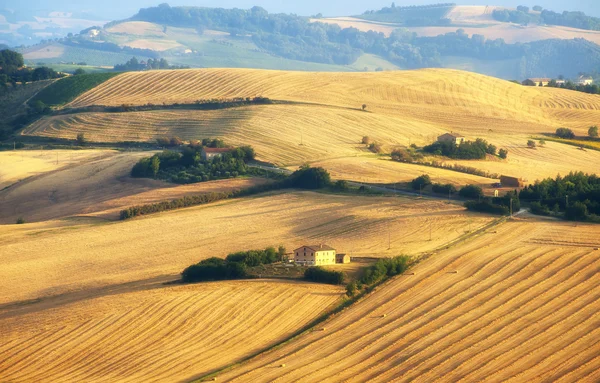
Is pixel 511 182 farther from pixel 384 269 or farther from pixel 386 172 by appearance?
pixel 384 269


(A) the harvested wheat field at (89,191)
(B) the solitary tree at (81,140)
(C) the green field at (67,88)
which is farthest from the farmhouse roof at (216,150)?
(C) the green field at (67,88)

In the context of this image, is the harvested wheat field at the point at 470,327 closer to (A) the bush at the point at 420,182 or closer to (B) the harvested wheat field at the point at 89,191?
(A) the bush at the point at 420,182

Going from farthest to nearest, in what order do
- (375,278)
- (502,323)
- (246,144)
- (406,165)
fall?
1. (246,144)
2. (406,165)
3. (375,278)
4. (502,323)

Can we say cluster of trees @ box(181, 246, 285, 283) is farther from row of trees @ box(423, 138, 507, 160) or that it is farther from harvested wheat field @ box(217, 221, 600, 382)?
row of trees @ box(423, 138, 507, 160)

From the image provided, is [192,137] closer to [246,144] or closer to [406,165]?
[246,144]

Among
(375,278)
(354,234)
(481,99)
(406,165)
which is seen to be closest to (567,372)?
(375,278)
